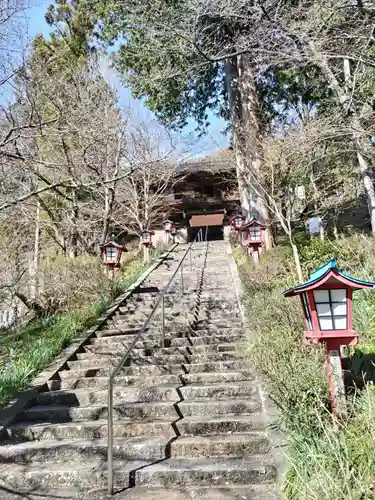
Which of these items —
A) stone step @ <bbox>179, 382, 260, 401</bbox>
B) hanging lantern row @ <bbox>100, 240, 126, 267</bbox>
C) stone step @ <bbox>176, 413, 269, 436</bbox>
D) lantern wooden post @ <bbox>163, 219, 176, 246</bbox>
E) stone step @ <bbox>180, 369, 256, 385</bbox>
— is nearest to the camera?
stone step @ <bbox>176, 413, 269, 436</bbox>

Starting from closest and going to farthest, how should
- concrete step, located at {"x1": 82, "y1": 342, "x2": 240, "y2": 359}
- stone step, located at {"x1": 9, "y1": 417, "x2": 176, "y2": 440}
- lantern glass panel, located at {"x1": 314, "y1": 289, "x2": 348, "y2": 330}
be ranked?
lantern glass panel, located at {"x1": 314, "y1": 289, "x2": 348, "y2": 330}, stone step, located at {"x1": 9, "y1": 417, "x2": 176, "y2": 440}, concrete step, located at {"x1": 82, "y1": 342, "x2": 240, "y2": 359}

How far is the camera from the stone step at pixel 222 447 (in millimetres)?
4406

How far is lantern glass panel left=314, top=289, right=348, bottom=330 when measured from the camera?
13.9 feet

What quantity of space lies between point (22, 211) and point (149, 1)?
8.48 metres

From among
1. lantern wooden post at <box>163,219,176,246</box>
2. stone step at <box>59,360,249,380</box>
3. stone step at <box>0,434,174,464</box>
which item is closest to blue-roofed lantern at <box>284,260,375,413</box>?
stone step at <box>0,434,174,464</box>

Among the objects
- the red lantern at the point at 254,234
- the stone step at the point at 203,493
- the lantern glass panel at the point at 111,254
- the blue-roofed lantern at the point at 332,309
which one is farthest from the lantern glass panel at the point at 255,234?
the stone step at the point at 203,493

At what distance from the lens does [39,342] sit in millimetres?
7625

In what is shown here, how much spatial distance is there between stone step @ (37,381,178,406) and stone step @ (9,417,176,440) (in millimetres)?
416

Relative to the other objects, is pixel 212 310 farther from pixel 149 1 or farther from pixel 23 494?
pixel 149 1

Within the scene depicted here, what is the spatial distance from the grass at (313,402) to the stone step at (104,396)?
47.7 inches

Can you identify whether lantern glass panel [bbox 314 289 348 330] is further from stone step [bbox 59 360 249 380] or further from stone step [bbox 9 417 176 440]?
stone step [bbox 59 360 249 380]

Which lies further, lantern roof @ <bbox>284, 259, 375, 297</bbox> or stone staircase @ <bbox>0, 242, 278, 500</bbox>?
lantern roof @ <bbox>284, 259, 375, 297</bbox>

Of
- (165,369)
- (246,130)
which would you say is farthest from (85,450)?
(246,130)

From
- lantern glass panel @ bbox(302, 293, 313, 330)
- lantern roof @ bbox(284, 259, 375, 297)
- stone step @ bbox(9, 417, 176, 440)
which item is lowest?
stone step @ bbox(9, 417, 176, 440)
